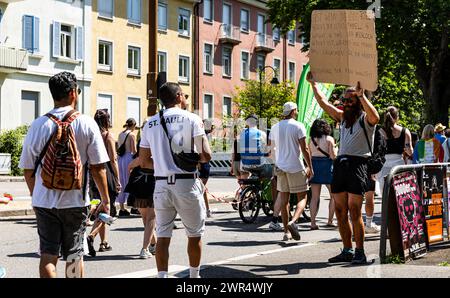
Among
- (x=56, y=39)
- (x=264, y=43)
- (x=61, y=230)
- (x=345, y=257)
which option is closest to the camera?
(x=61, y=230)

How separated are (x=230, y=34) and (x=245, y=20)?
2.67m

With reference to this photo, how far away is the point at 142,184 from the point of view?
9.27 meters

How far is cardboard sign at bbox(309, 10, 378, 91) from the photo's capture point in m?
7.92

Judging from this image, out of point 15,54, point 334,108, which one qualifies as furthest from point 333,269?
point 15,54

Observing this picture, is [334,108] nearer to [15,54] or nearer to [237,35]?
[15,54]

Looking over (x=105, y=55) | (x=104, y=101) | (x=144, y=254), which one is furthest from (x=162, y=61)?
(x=144, y=254)

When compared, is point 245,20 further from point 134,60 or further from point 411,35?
point 411,35

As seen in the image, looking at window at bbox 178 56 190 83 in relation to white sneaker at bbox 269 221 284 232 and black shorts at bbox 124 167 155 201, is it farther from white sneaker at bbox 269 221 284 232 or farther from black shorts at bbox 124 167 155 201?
black shorts at bbox 124 167 155 201

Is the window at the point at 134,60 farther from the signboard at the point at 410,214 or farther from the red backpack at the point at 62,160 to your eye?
the red backpack at the point at 62,160

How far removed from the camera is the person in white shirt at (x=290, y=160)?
34.5 ft

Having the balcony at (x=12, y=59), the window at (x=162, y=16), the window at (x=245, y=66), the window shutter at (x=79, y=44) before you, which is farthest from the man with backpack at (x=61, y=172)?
the window at (x=245, y=66)

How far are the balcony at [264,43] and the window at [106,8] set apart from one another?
15.5 m

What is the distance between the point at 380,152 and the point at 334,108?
1.08 metres
